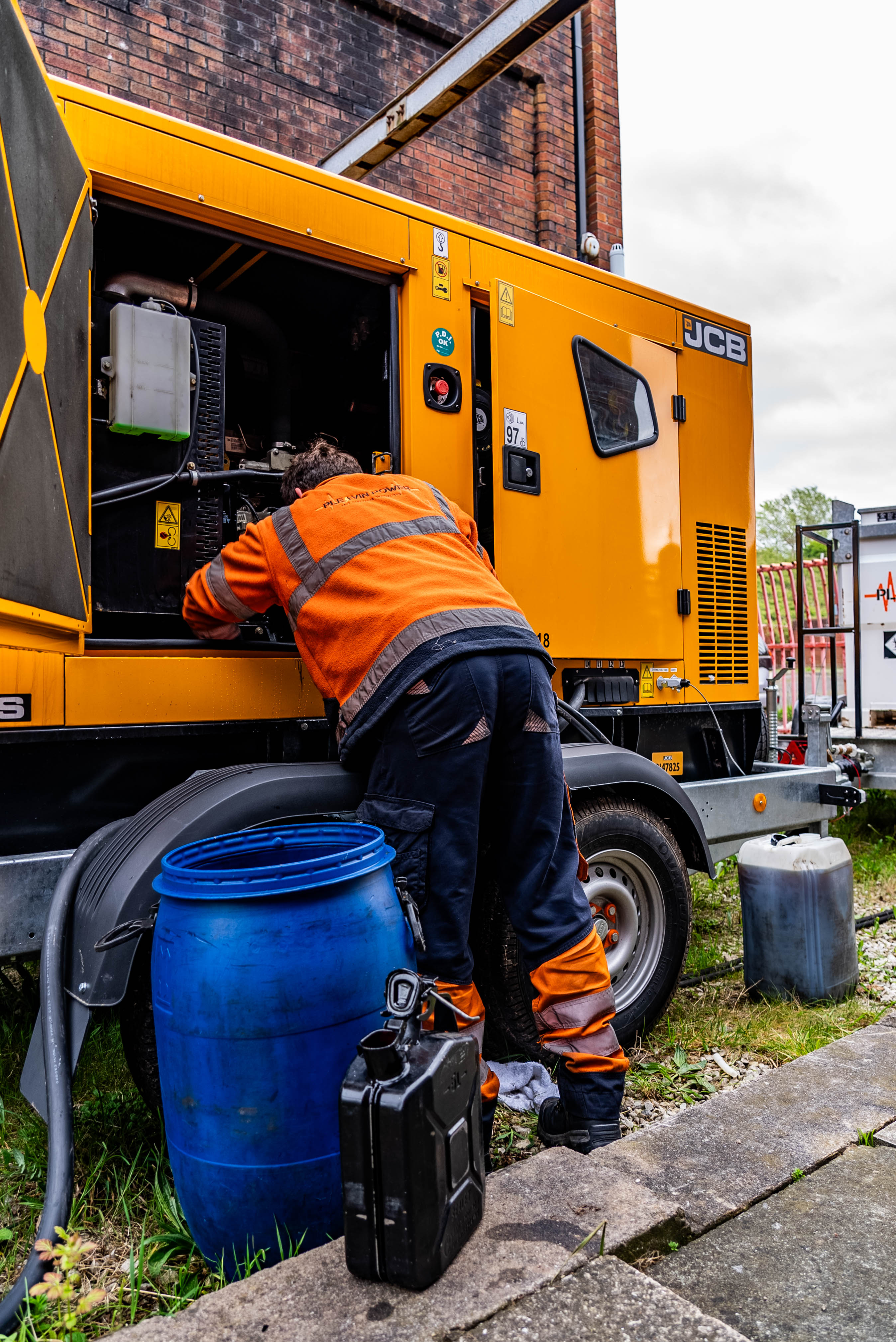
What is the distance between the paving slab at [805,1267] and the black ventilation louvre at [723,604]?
2.33 metres

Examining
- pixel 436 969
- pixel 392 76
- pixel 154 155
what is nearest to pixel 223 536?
Result: pixel 154 155

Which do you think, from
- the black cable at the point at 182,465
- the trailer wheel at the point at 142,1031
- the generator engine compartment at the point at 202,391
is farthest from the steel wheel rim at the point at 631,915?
the black cable at the point at 182,465

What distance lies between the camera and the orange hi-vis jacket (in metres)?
2.35

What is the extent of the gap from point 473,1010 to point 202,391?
6.06 ft

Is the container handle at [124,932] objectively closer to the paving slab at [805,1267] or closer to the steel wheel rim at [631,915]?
the paving slab at [805,1267]

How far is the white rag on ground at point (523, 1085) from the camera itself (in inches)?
107

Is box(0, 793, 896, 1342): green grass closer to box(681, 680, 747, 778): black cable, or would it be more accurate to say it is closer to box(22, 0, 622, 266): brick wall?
box(681, 680, 747, 778): black cable

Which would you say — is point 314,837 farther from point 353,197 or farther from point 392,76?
point 392,76

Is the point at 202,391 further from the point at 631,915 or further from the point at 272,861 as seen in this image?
the point at 631,915

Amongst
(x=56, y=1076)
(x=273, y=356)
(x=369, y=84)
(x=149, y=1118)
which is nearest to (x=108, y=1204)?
(x=149, y=1118)

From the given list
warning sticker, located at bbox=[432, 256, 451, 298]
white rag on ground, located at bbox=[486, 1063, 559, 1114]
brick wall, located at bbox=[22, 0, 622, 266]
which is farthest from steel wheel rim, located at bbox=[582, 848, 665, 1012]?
brick wall, located at bbox=[22, 0, 622, 266]

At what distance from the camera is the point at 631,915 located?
3.17 m

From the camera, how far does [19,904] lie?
2174 millimetres

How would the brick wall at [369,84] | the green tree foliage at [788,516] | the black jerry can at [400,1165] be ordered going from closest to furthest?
the black jerry can at [400,1165]
the brick wall at [369,84]
the green tree foliage at [788,516]
